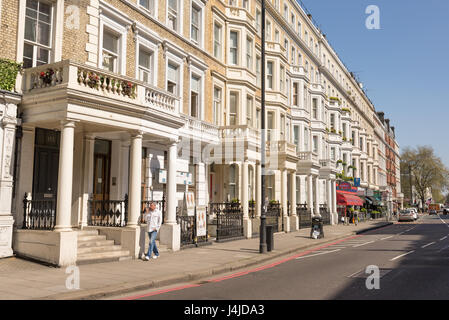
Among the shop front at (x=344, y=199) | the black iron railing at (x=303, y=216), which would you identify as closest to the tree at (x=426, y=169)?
the shop front at (x=344, y=199)

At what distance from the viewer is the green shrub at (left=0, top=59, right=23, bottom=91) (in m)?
11.8

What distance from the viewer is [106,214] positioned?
14.9 metres

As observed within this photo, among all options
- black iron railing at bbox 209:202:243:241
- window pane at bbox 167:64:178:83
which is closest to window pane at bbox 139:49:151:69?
window pane at bbox 167:64:178:83

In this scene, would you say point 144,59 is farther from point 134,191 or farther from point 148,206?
point 134,191

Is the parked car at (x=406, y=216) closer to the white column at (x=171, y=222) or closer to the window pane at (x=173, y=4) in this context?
the window pane at (x=173, y=4)

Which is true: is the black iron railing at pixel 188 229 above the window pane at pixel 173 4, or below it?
below

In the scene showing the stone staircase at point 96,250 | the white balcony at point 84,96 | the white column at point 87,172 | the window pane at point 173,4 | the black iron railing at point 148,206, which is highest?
the window pane at point 173,4

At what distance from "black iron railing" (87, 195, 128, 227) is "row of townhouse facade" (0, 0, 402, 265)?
0.26 feet

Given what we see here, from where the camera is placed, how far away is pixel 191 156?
21.1 meters

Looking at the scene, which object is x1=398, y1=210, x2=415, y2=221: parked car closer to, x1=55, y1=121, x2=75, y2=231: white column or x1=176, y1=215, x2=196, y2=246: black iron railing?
x1=176, y1=215, x2=196, y2=246: black iron railing

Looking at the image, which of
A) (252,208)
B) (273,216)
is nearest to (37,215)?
(252,208)

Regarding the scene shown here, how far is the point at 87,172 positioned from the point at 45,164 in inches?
63.9

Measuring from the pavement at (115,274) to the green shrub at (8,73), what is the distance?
504 cm

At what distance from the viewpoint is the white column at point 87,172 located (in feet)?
48.1
